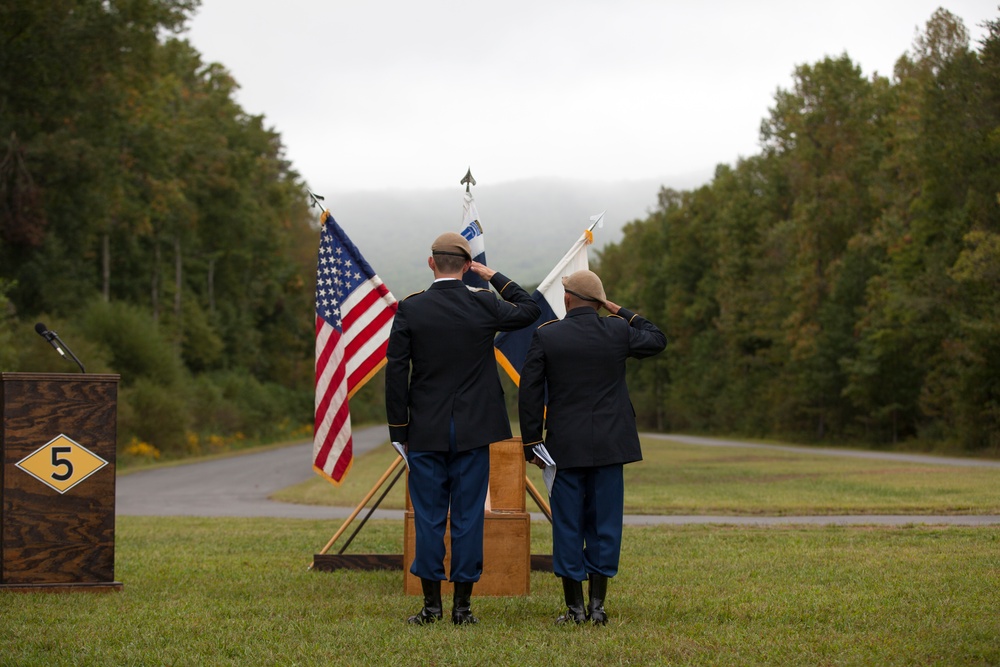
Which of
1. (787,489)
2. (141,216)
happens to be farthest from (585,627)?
(141,216)

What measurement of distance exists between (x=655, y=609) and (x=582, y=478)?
0.98 m

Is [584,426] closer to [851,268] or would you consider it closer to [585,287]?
[585,287]

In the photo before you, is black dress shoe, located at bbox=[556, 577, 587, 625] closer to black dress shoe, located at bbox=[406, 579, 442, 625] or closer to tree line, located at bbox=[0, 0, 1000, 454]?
black dress shoe, located at bbox=[406, 579, 442, 625]

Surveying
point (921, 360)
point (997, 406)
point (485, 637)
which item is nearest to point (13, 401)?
point (485, 637)

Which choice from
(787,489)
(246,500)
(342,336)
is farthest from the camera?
(246,500)

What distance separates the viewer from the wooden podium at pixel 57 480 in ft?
27.2

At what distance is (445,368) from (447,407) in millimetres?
262

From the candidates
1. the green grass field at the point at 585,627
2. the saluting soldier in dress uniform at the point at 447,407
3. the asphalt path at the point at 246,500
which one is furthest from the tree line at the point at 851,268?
the saluting soldier in dress uniform at the point at 447,407

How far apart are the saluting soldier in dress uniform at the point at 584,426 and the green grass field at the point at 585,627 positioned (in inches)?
15.8

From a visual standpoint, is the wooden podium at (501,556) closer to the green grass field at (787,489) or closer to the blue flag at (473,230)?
the blue flag at (473,230)

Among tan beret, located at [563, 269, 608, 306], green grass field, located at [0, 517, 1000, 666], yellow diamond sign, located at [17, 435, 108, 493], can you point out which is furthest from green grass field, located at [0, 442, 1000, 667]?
tan beret, located at [563, 269, 608, 306]

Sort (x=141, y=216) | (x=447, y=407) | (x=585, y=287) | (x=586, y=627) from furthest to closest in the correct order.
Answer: (x=141, y=216) < (x=585, y=287) < (x=447, y=407) < (x=586, y=627)

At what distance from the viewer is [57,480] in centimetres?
836

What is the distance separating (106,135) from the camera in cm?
3675
